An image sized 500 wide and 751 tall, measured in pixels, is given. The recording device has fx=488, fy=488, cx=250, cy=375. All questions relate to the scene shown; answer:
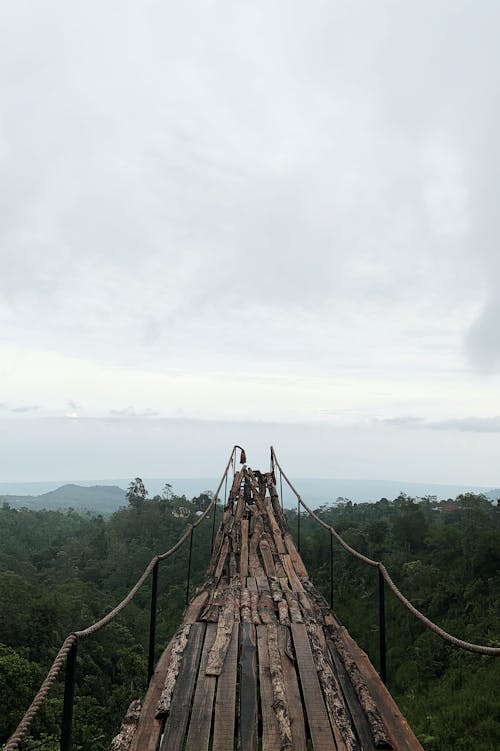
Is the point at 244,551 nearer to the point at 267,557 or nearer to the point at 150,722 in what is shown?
the point at 267,557

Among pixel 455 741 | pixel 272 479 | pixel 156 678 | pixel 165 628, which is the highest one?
pixel 272 479

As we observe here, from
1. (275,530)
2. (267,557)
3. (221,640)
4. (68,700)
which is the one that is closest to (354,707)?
(221,640)

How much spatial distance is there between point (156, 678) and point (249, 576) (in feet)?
9.60

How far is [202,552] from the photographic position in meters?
27.6

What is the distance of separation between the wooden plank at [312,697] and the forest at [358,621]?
4.85m

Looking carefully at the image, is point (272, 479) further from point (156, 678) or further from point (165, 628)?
point (165, 628)

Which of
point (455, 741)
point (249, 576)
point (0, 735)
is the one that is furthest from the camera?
point (0, 735)

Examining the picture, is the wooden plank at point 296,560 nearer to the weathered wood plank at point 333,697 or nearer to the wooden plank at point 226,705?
the weathered wood plank at point 333,697

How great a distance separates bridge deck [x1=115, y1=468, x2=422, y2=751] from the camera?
294cm

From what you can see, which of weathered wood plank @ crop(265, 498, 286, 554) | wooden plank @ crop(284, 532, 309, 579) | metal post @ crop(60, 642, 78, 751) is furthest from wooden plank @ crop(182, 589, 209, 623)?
metal post @ crop(60, 642, 78, 751)

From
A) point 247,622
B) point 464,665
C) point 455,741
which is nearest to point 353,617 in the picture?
point 464,665

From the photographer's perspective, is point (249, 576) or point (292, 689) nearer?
point (292, 689)

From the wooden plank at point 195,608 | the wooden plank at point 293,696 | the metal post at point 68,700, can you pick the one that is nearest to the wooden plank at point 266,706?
the wooden plank at point 293,696

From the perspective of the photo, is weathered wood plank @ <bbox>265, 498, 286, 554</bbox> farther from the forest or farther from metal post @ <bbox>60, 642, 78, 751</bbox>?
metal post @ <bbox>60, 642, 78, 751</bbox>
